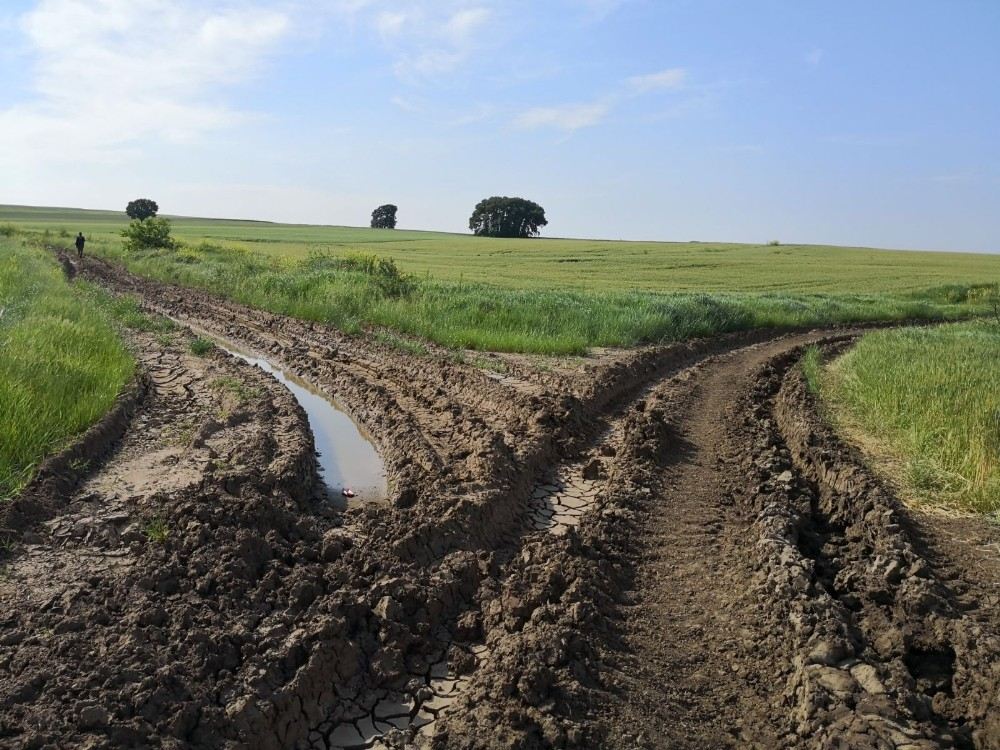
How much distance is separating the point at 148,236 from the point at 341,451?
3204 centimetres

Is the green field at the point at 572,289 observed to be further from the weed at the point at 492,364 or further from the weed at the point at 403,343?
the weed at the point at 492,364

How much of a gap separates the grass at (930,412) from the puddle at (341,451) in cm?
472

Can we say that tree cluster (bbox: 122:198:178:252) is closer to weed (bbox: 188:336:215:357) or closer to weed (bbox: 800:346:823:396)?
weed (bbox: 188:336:215:357)

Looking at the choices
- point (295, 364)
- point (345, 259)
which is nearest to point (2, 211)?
point (345, 259)

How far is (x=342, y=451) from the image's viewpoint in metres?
8.20

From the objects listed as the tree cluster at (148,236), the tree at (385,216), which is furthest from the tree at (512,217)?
the tree cluster at (148,236)

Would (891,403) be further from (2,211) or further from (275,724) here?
(2,211)

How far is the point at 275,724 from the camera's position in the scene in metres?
3.48

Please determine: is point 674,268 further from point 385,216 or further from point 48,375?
point 385,216

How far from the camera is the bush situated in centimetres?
3561

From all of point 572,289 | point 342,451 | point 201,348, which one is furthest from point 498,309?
point 572,289

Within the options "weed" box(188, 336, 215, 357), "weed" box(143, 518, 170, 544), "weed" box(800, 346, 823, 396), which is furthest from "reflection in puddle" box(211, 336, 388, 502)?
"weed" box(800, 346, 823, 396)

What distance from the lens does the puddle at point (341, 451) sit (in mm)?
7031

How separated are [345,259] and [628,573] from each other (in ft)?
81.3
